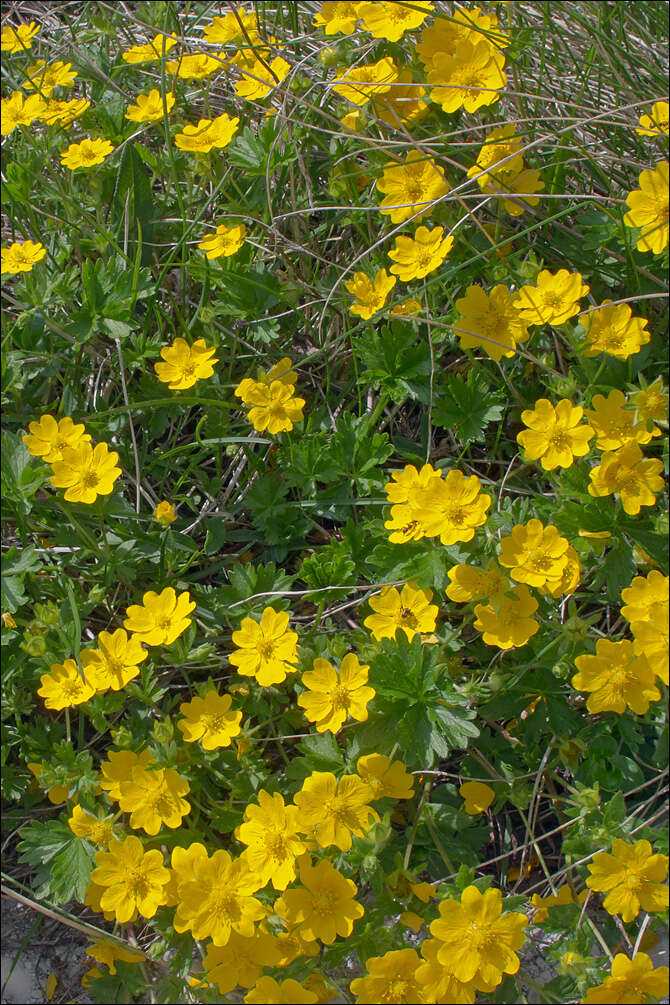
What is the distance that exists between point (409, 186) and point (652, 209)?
2.40ft

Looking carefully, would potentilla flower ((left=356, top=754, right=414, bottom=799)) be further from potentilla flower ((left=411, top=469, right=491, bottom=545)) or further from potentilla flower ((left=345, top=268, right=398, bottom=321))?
potentilla flower ((left=345, top=268, right=398, bottom=321))

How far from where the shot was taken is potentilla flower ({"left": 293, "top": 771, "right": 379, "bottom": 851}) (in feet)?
6.92

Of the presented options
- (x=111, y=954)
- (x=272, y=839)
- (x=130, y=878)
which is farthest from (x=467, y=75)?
(x=111, y=954)

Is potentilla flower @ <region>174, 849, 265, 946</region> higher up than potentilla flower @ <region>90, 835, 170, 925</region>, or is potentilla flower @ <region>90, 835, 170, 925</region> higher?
potentilla flower @ <region>174, 849, 265, 946</region>

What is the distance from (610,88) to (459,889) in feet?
8.99

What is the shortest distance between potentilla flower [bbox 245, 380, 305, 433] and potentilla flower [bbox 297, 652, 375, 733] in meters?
0.79

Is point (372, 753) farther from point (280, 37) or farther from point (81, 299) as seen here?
point (280, 37)

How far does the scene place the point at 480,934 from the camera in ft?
6.58

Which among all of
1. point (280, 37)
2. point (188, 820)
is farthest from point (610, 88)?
point (188, 820)

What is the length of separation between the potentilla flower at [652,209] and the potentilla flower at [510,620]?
41.3 inches

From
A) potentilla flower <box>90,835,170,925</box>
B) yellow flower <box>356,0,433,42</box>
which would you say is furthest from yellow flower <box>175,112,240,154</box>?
potentilla flower <box>90,835,170,925</box>

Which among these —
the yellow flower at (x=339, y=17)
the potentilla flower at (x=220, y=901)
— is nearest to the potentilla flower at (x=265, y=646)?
the potentilla flower at (x=220, y=901)

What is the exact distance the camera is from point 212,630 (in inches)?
105

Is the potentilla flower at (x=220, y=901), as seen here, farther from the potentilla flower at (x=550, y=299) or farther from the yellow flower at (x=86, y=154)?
the yellow flower at (x=86, y=154)
